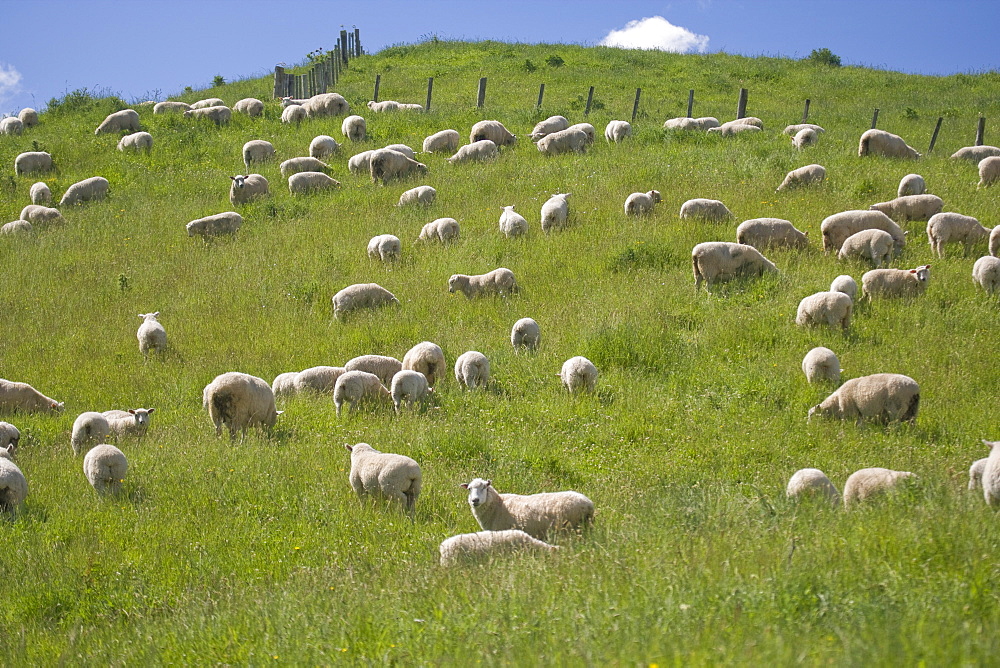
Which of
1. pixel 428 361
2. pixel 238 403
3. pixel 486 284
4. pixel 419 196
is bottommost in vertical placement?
pixel 238 403

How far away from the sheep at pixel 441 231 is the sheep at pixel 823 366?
8.66 metres

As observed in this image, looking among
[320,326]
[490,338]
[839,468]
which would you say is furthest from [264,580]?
[320,326]

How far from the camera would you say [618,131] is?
24.8 meters

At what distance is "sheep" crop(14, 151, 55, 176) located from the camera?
2464 centimetres

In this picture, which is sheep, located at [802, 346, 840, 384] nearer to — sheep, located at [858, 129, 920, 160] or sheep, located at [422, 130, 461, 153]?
sheep, located at [858, 129, 920, 160]

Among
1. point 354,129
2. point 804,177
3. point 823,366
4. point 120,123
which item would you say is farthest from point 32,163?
point 823,366

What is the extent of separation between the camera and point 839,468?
28.0 ft

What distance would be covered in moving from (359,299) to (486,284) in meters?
2.18

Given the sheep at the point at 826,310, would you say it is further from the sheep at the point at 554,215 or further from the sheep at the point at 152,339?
the sheep at the point at 152,339

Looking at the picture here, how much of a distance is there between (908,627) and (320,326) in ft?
38.3

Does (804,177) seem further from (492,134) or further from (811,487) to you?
(811,487)

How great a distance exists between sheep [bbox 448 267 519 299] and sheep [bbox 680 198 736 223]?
13.4ft

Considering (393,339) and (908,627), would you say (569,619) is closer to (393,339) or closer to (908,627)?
(908,627)

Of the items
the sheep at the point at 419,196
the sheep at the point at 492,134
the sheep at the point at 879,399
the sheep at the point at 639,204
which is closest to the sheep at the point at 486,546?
the sheep at the point at 879,399
